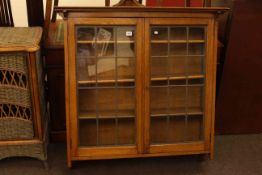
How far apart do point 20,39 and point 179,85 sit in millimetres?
970

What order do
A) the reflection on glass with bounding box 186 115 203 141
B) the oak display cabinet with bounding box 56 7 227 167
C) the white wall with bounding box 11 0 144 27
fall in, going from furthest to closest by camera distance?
the white wall with bounding box 11 0 144 27 → the reflection on glass with bounding box 186 115 203 141 → the oak display cabinet with bounding box 56 7 227 167

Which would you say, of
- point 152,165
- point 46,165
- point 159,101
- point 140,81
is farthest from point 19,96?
point 152,165

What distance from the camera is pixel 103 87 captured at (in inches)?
78.2

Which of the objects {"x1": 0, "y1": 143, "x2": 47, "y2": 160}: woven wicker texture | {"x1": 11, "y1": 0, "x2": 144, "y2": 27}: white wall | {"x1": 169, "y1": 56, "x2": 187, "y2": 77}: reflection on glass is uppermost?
{"x1": 11, "y1": 0, "x2": 144, "y2": 27}: white wall

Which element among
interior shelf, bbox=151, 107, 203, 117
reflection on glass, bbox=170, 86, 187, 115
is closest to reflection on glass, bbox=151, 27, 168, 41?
reflection on glass, bbox=170, 86, 187, 115

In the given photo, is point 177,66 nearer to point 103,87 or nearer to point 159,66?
point 159,66

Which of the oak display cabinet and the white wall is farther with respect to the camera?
the white wall

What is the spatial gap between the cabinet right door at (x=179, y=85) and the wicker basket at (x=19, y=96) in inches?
25.7

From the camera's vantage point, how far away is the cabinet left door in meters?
1.88

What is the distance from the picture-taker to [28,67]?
189 centimetres

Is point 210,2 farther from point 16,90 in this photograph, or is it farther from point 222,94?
point 16,90

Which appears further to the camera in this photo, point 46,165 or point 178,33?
point 46,165

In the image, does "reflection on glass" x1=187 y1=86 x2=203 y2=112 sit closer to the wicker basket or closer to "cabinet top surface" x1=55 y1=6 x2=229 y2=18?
"cabinet top surface" x1=55 y1=6 x2=229 y2=18

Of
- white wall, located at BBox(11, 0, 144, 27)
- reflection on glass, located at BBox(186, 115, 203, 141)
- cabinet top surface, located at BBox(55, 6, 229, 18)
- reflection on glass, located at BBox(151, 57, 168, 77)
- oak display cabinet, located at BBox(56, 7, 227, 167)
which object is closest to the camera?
cabinet top surface, located at BBox(55, 6, 229, 18)
